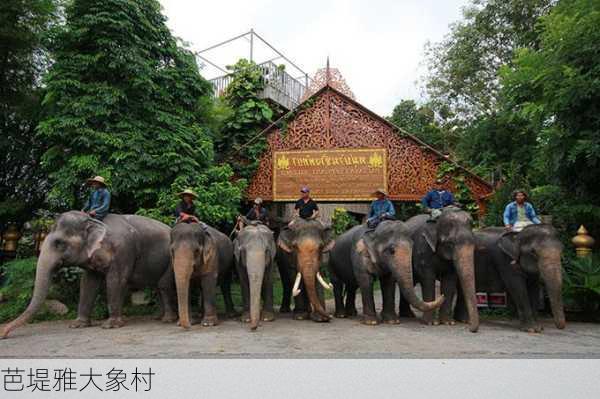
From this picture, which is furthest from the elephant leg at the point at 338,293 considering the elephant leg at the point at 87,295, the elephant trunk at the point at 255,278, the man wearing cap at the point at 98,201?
the man wearing cap at the point at 98,201

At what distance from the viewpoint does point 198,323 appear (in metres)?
7.57

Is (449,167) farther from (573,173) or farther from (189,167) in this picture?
(189,167)

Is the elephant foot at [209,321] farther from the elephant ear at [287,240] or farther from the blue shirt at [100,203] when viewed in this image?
the blue shirt at [100,203]

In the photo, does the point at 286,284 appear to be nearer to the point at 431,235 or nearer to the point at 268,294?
the point at 268,294

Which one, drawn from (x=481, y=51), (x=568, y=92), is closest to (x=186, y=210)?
(x=568, y=92)

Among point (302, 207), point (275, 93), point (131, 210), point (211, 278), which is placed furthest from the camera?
point (275, 93)

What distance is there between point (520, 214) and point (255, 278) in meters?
4.63

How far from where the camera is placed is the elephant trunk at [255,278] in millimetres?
6609

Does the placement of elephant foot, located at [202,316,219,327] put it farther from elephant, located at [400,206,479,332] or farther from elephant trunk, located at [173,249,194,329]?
elephant, located at [400,206,479,332]

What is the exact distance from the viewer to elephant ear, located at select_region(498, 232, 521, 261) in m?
7.20

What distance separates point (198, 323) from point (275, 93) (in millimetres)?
8484

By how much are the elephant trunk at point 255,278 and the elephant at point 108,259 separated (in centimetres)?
182

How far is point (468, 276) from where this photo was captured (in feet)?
22.7

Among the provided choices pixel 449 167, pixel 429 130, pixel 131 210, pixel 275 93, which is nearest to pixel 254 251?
pixel 131 210
